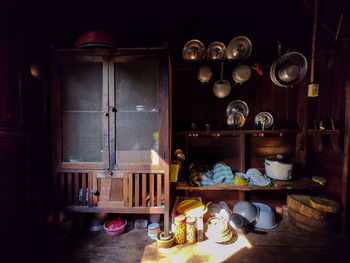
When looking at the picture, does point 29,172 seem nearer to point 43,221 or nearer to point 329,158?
point 43,221

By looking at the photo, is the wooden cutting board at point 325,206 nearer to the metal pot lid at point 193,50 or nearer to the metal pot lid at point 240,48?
the metal pot lid at point 240,48

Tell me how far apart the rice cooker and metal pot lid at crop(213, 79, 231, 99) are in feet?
4.35

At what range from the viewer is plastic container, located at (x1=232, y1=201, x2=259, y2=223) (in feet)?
8.77

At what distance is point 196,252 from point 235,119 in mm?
2031

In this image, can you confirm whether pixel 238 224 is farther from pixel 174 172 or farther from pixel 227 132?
pixel 227 132

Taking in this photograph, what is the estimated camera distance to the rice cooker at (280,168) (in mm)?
2814

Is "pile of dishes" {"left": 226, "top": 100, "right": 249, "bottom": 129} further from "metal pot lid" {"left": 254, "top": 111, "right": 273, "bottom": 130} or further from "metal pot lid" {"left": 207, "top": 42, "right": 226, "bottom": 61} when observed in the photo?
"metal pot lid" {"left": 207, "top": 42, "right": 226, "bottom": 61}

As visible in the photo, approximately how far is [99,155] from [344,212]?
139 inches

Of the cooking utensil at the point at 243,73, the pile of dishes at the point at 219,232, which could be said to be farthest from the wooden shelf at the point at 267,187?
the cooking utensil at the point at 243,73

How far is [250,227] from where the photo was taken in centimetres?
269

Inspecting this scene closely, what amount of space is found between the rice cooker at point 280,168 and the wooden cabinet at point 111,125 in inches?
69.3

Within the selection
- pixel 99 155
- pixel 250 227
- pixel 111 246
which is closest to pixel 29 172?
pixel 99 155

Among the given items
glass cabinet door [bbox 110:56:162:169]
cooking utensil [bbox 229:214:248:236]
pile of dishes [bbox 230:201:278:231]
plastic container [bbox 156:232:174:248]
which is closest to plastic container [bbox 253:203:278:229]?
pile of dishes [bbox 230:201:278:231]

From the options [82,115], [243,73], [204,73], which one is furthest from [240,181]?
[82,115]
